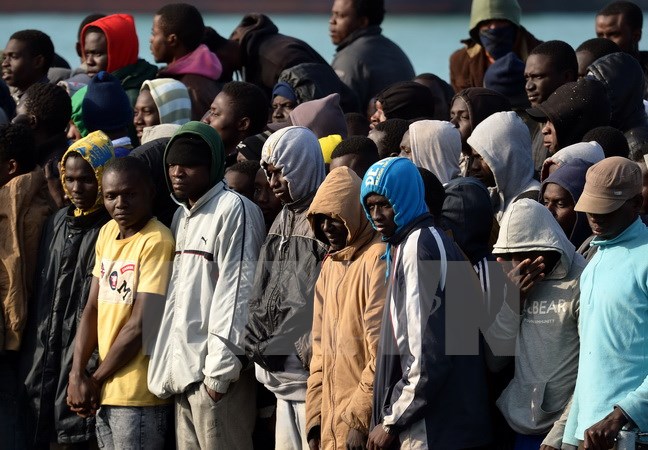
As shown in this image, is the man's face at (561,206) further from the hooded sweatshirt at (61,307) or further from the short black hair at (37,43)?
the short black hair at (37,43)

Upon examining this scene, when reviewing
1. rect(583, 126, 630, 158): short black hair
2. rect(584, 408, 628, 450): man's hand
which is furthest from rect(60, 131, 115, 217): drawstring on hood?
rect(584, 408, 628, 450): man's hand

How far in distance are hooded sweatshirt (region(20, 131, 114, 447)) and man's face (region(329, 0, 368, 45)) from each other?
318 centimetres

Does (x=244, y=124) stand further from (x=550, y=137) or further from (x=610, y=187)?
(x=610, y=187)

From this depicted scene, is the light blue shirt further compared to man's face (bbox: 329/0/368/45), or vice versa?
man's face (bbox: 329/0/368/45)

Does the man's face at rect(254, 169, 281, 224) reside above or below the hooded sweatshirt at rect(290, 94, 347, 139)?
below

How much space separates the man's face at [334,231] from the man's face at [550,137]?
5.47ft

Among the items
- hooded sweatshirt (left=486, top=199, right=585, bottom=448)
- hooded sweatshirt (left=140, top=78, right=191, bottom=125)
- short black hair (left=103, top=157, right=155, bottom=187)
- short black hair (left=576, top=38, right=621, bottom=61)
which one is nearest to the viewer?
hooded sweatshirt (left=486, top=199, right=585, bottom=448)

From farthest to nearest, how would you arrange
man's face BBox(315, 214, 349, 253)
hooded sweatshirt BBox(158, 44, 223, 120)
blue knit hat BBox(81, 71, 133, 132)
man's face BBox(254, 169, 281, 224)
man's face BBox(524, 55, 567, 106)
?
hooded sweatshirt BBox(158, 44, 223, 120), blue knit hat BBox(81, 71, 133, 132), man's face BBox(524, 55, 567, 106), man's face BBox(254, 169, 281, 224), man's face BBox(315, 214, 349, 253)

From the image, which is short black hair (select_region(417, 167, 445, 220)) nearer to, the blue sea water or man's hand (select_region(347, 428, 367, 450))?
man's hand (select_region(347, 428, 367, 450))

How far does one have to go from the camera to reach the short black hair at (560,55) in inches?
320

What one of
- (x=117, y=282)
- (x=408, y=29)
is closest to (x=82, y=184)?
(x=117, y=282)

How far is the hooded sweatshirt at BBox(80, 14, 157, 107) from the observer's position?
9.69m

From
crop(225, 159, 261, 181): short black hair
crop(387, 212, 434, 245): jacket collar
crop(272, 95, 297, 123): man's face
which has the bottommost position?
crop(272, 95, 297, 123): man's face

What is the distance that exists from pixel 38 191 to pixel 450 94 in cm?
312
